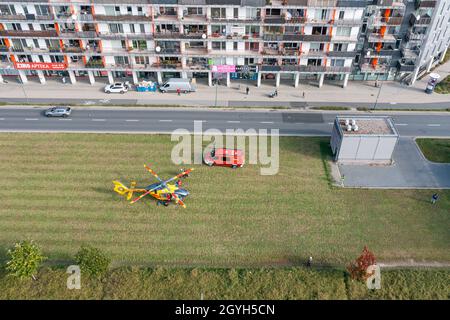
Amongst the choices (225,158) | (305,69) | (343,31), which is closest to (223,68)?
(305,69)

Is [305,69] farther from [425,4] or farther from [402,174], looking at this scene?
Answer: [402,174]

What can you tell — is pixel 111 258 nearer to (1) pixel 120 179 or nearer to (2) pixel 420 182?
(1) pixel 120 179

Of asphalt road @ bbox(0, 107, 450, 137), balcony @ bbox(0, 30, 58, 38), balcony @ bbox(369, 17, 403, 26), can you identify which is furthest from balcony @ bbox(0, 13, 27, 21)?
balcony @ bbox(369, 17, 403, 26)

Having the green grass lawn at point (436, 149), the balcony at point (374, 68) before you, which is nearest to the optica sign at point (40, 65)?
the balcony at point (374, 68)

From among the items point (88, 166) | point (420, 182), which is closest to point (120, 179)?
point (88, 166)

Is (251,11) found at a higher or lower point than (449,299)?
higher

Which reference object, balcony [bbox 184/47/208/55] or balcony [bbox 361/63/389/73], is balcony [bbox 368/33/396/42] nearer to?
balcony [bbox 361/63/389/73]
